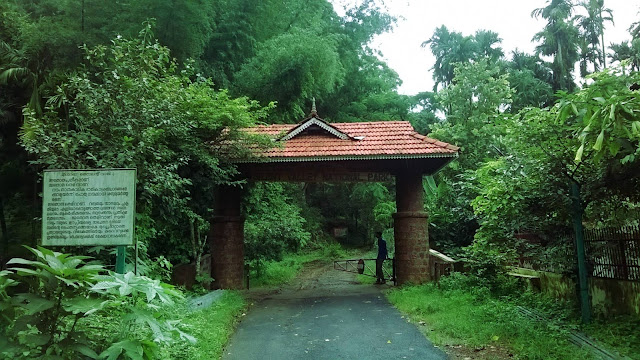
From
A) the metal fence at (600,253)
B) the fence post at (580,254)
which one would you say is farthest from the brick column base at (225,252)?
the fence post at (580,254)

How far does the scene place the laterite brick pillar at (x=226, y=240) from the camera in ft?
41.3

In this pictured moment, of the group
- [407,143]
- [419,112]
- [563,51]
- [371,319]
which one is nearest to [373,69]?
[419,112]

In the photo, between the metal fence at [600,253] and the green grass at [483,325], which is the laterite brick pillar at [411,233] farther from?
the metal fence at [600,253]

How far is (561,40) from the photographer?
1305 inches

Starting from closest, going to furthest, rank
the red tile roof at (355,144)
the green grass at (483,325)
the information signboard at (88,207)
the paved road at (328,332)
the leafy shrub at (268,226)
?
the information signboard at (88,207), the green grass at (483,325), the paved road at (328,332), the red tile roof at (355,144), the leafy shrub at (268,226)

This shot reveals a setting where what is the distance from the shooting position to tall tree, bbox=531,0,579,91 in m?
32.6

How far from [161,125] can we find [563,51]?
33.3 m

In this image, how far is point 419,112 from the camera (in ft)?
111

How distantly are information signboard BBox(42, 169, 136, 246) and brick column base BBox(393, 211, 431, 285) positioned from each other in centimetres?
899

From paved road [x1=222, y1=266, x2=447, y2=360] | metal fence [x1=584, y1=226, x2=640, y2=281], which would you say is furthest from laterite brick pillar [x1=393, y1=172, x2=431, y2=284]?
metal fence [x1=584, y1=226, x2=640, y2=281]

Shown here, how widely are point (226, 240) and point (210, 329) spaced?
5.46 metres

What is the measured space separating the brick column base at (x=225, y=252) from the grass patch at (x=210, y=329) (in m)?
1.72

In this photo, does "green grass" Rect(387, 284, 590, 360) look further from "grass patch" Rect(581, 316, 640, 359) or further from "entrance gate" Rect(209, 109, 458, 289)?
"entrance gate" Rect(209, 109, 458, 289)

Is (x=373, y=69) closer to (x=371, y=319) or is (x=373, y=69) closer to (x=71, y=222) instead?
(x=371, y=319)
